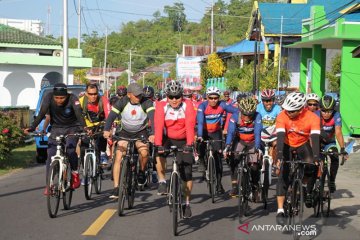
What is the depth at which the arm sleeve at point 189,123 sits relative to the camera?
8773mm

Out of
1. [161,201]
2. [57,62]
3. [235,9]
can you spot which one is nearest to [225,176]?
[161,201]

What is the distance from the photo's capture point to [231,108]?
12.0m

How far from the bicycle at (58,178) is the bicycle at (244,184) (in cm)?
267

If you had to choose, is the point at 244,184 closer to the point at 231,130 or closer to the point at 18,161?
the point at 231,130

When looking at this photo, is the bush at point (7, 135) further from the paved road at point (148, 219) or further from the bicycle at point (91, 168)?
the bicycle at point (91, 168)

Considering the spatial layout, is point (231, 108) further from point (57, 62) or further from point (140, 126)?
point (57, 62)

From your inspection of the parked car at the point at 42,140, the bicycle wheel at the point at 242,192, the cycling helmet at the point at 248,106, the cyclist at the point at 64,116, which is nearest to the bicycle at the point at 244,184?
the bicycle wheel at the point at 242,192

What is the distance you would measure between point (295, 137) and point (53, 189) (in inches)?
143

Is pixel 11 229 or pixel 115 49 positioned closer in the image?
pixel 11 229

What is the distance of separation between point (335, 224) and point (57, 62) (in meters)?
34.4

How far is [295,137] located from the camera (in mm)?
8742

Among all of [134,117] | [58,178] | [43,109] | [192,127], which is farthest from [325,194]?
[43,109]

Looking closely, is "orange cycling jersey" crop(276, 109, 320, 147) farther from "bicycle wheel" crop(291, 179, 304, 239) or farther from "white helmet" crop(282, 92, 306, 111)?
"bicycle wheel" crop(291, 179, 304, 239)

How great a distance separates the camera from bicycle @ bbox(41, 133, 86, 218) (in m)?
9.12
